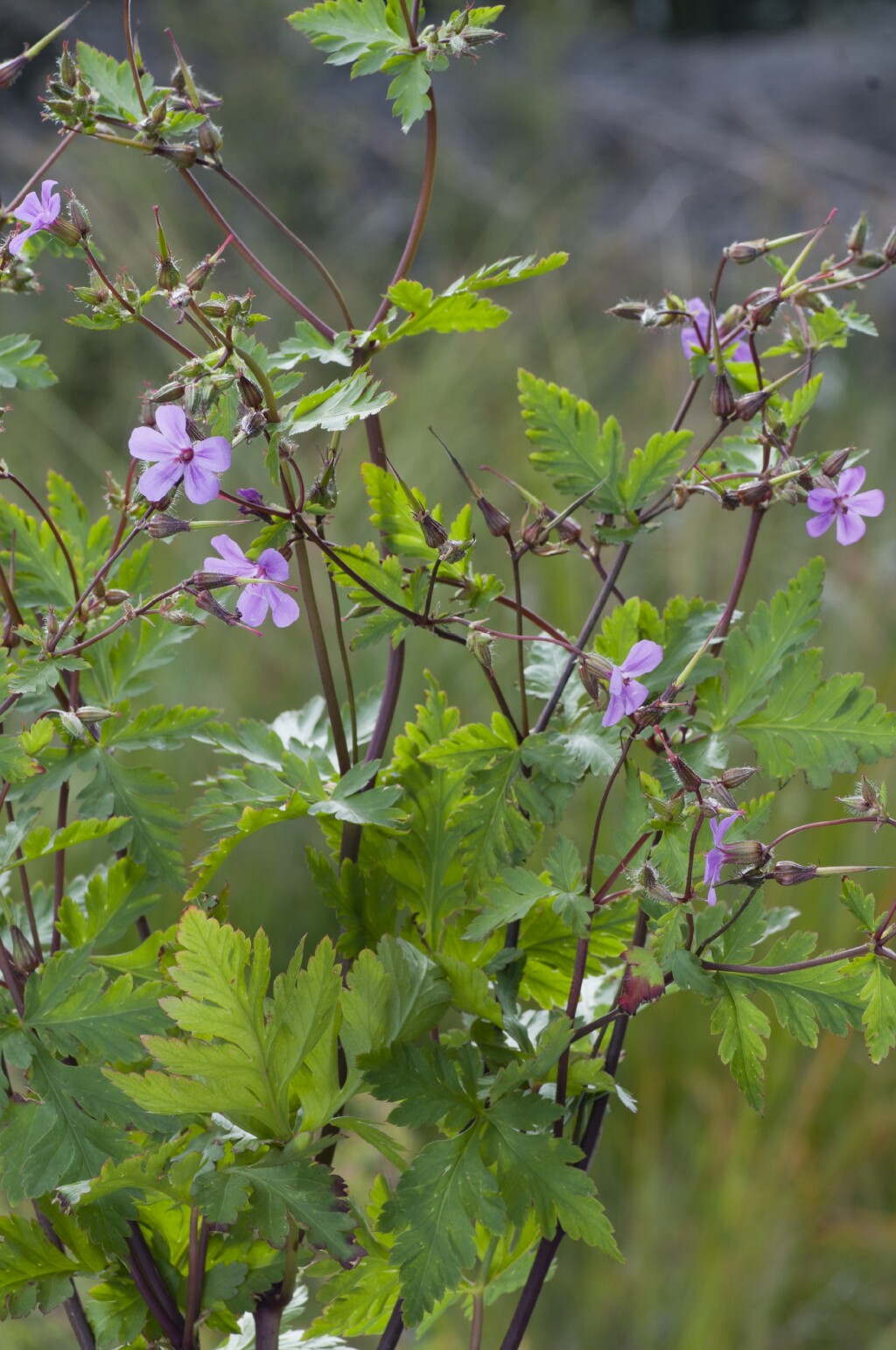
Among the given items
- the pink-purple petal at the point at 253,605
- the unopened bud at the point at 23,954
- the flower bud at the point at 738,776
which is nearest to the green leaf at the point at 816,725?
the flower bud at the point at 738,776

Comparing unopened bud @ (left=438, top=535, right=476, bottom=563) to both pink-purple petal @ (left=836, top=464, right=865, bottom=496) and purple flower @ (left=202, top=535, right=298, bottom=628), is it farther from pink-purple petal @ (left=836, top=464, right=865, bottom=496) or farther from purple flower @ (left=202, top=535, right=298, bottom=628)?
pink-purple petal @ (left=836, top=464, right=865, bottom=496)

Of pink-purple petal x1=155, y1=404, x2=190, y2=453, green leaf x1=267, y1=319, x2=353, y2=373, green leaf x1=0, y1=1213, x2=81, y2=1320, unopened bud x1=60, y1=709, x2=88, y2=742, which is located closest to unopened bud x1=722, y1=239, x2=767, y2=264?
green leaf x1=267, y1=319, x2=353, y2=373

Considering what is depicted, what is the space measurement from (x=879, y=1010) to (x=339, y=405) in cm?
37

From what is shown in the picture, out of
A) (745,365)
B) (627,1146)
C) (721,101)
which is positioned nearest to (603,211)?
(721,101)

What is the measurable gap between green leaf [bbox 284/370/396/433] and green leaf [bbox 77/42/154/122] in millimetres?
212

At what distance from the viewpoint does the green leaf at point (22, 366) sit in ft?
2.28

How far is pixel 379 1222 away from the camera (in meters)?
0.59

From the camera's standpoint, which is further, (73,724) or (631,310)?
(631,310)

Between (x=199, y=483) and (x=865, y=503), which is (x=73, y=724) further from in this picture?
(x=865, y=503)

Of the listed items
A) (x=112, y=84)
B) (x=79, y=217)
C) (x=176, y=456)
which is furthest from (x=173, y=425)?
(x=112, y=84)

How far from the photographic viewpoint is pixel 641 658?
0.62m

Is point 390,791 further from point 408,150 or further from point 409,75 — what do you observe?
point 408,150

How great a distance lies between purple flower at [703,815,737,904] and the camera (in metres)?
0.57

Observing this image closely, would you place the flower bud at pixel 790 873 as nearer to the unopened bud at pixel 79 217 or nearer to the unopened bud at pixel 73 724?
the unopened bud at pixel 73 724
